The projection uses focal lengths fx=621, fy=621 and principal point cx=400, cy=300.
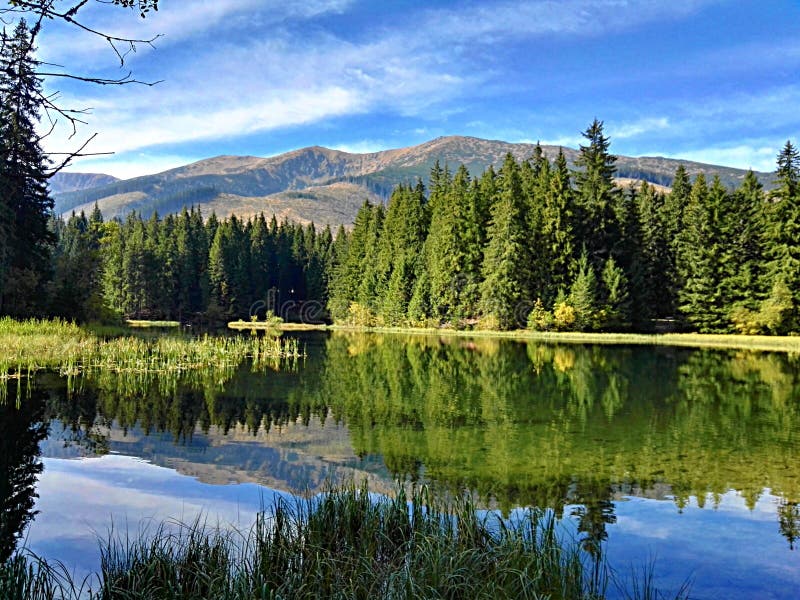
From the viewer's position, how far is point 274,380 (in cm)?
2523

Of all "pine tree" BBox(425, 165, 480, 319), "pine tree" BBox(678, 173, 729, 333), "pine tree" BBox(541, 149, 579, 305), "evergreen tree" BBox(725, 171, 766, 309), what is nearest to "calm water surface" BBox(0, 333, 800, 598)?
"evergreen tree" BBox(725, 171, 766, 309)

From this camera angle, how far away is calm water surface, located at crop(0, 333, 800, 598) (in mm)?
8320

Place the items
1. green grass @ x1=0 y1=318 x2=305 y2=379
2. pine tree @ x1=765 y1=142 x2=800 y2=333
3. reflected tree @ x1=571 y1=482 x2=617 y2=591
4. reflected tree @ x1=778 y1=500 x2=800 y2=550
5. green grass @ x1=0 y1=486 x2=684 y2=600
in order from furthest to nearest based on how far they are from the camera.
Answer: pine tree @ x1=765 y1=142 x2=800 y2=333
green grass @ x1=0 y1=318 x2=305 y2=379
reflected tree @ x1=778 y1=500 x2=800 y2=550
reflected tree @ x1=571 y1=482 x2=617 y2=591
green grass @ x1=0 y1=486 x2=684 y2=600

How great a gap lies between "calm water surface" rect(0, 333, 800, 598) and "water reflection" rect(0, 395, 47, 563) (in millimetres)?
49

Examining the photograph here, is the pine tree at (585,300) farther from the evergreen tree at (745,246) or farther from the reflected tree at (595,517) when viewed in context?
the reflected tree at (595,517)

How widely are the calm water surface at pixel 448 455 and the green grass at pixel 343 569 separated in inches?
60.9

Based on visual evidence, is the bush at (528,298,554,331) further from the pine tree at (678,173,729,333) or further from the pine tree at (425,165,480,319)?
the pine tree at (678,173,729,333)

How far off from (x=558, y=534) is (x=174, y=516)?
5.38 meters

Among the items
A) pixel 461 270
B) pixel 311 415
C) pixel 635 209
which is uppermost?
pixel 635 209

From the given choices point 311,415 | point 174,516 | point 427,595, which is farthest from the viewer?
point 311,415

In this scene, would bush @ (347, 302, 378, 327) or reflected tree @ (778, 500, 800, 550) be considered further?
bush @ (347, 302, 378, 327)

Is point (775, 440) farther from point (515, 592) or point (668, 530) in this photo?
point (515, 592)

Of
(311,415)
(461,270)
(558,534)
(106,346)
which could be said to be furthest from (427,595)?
(461,270)

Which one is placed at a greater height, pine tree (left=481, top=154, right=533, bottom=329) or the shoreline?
pine tree (left=481, top=154, right=533, bottom=329)
